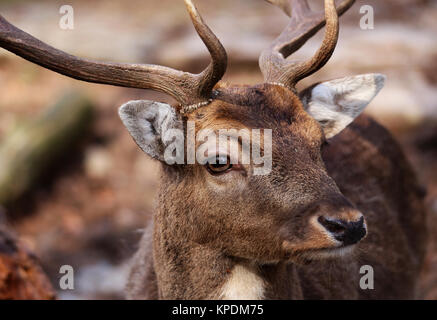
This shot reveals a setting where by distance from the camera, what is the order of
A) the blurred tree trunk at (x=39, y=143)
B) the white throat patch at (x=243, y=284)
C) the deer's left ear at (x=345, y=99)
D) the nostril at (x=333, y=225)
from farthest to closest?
the blurred tree trunk at (x=39, y=143), the deer's left ear at (x=345, y=99), the white throat patch at (x=243, y=284), the nostril at (x=333, y=225)

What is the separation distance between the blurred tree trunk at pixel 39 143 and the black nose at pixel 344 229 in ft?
27.2

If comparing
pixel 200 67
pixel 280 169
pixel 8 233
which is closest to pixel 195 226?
pixel 280 169

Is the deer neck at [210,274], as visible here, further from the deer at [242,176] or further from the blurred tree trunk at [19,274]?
the blurred tree trunk at [19,274]

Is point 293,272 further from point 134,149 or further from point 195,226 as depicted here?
point 134,149

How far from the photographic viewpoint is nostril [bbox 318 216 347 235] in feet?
13.1

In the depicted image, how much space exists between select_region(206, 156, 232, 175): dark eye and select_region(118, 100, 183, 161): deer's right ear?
374 millimetres

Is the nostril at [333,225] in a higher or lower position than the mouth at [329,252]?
higher

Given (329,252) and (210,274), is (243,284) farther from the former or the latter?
(329,252)

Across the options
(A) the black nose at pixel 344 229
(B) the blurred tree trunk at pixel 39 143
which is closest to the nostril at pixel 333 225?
(A) the black nose at pixel 344 229

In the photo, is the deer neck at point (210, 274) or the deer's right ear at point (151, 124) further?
the deer neck at point (210, 274)

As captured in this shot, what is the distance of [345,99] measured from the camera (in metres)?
5.19

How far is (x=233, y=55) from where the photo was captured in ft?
43.8

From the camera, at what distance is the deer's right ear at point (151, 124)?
4.50 m

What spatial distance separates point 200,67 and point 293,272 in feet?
29.0
